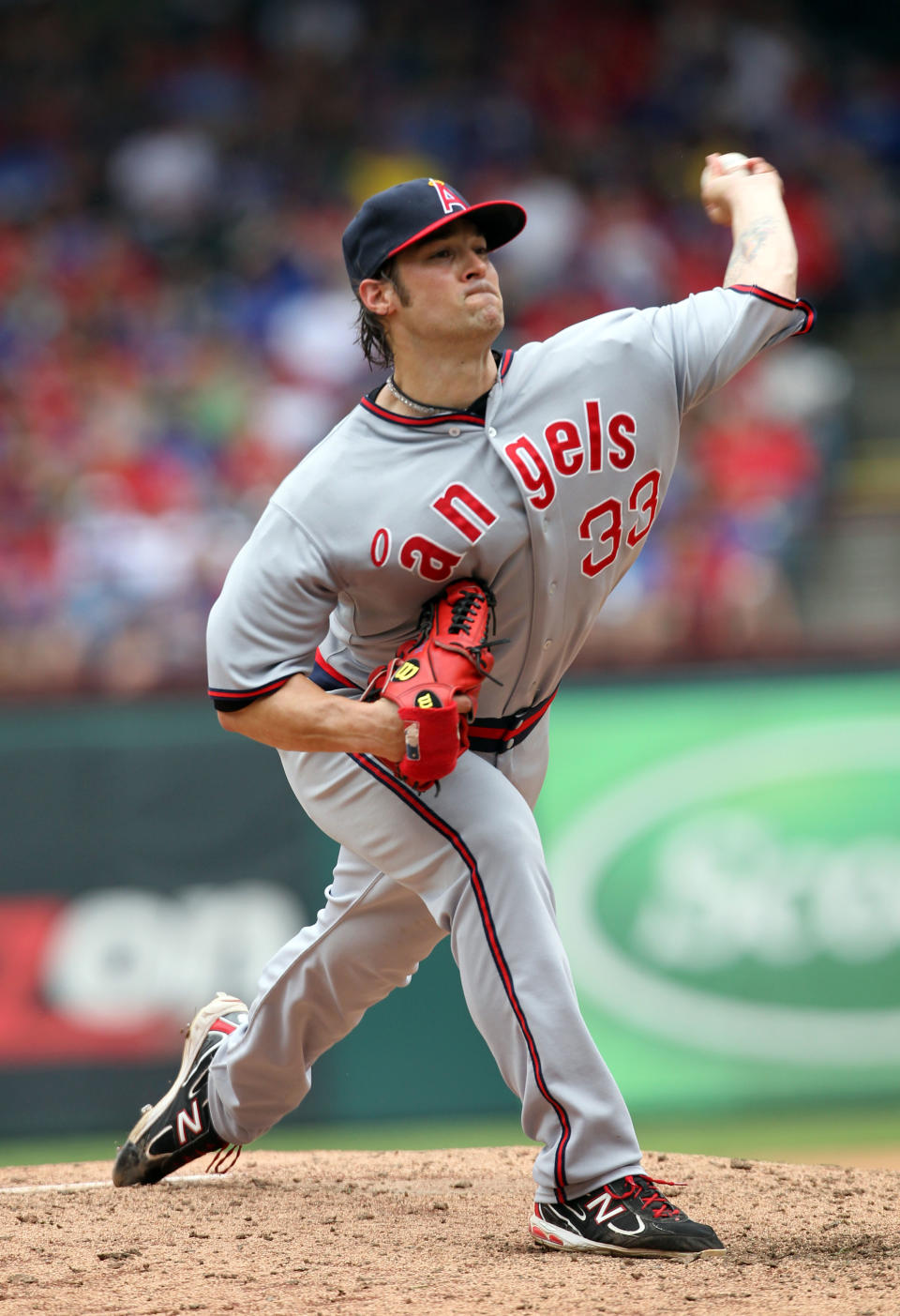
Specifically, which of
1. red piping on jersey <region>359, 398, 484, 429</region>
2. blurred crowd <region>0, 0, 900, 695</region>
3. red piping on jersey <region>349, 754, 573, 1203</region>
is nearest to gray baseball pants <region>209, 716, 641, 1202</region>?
red piping on jersey <region>349, 754, 573, 1203</region>

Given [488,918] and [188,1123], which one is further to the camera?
[188,1123]

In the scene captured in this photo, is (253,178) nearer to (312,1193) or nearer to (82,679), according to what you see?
(82,679)

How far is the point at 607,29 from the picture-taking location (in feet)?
39.2

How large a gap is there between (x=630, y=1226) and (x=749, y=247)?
198cm

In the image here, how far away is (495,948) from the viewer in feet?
10.4

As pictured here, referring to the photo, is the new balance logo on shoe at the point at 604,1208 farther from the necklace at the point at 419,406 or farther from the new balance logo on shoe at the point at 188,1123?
the necklace at the point at 419,406

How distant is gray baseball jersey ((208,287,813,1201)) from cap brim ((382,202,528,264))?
0.24m

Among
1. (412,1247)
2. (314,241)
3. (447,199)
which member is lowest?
(412,1247)

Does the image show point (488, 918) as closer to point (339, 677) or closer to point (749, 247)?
point (339, 677)

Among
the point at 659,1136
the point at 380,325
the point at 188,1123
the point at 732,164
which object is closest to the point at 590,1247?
the point at 188,1123

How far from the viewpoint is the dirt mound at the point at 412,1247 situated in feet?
9.37

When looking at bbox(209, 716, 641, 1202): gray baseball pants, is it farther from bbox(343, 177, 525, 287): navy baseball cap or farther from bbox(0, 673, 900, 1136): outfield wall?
bbox(0, 673, 900, 1136): outfield wall

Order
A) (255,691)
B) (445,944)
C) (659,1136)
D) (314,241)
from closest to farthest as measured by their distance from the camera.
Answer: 1. (255,691)
2. (659,1136)
3. (445,944)
4. (314,241)

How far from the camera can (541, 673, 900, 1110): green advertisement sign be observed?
652 cm
